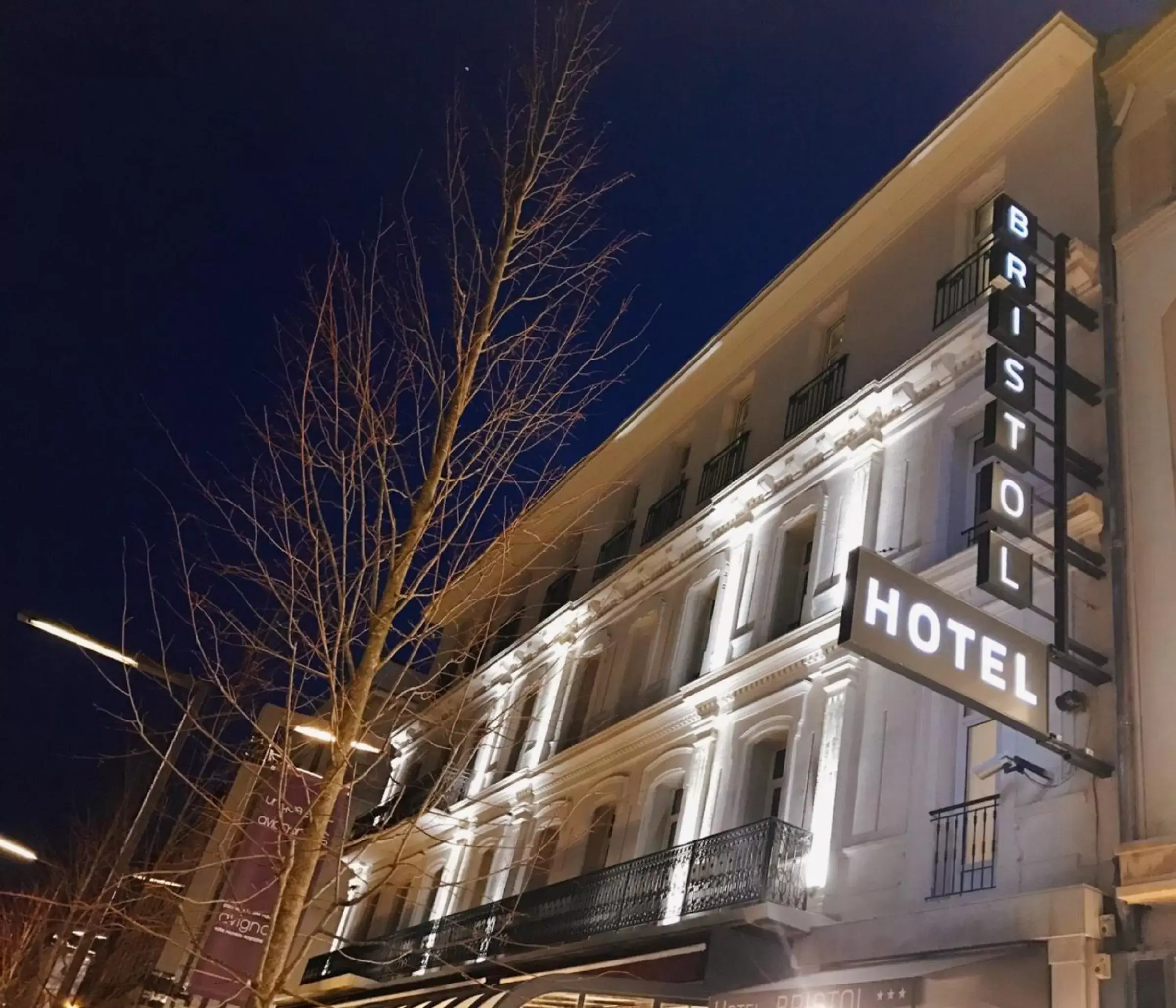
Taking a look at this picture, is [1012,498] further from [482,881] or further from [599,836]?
[482,881]

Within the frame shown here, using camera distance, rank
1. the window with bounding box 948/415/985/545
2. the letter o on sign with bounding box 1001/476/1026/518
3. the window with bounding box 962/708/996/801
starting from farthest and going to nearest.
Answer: the window with bounding box 948/415/985/545
the window with bounding box 962/708/996/801
the letter o on sign with bounding box 1001/476/1026/518

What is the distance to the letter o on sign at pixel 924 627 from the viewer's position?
8.37m

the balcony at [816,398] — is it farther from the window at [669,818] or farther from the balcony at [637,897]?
the balcony at [637,897]

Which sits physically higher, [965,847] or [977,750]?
[977,750]

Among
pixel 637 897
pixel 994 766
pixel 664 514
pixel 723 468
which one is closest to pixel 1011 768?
pixel 994 766

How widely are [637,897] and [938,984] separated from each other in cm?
620

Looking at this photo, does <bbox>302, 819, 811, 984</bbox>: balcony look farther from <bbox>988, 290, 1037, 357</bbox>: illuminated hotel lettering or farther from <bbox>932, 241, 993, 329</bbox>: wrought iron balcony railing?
<bbox>932, 241, 993, 329</bbox>: wrought iron balcony railing

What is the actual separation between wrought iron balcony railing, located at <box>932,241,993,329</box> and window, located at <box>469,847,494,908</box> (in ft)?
44.7

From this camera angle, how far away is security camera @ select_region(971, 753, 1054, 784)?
9.45 metres

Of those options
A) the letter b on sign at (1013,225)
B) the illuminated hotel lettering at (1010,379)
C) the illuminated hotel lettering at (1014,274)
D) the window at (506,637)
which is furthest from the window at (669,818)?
the window at (506,637)

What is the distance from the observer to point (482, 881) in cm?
2147

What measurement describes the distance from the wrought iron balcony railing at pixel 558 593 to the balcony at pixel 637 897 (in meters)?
8.45

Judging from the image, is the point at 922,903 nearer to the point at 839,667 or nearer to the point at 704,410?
the point at 839,667

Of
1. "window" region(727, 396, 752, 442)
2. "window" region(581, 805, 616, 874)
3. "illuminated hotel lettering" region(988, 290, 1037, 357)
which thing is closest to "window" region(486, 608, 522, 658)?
"window" region(727, 396, 752, 442)
